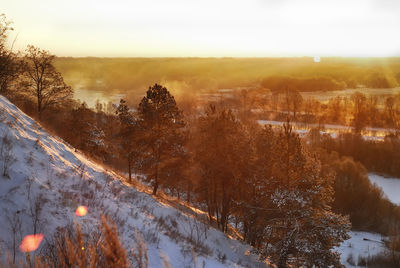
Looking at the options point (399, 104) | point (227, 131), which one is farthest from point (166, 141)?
point (399, 104)

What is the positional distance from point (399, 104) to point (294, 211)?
95.4 meters

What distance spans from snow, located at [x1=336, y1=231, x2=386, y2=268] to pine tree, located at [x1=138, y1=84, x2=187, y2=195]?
709 inches

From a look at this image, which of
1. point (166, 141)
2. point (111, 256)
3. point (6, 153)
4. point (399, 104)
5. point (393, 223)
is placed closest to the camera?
point (111, 256)

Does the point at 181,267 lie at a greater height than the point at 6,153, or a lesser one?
lesser

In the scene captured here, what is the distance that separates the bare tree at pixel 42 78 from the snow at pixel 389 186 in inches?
1998

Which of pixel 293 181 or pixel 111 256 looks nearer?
pixel 111 256

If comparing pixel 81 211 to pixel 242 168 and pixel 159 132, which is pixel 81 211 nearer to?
pixel 242 168

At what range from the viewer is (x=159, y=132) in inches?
942

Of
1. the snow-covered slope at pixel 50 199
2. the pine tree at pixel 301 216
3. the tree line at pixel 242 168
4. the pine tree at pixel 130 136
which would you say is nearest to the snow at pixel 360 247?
the tree line at pixel 242 168

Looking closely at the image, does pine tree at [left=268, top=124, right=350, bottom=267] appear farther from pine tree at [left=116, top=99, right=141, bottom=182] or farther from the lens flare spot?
pine tree at [left=116, top=99, right=141, bottom=182]

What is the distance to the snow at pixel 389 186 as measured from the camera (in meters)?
51.0

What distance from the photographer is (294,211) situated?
1589cm

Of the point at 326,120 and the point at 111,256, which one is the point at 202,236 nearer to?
the point at 111,256

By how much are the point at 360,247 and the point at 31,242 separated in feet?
115
